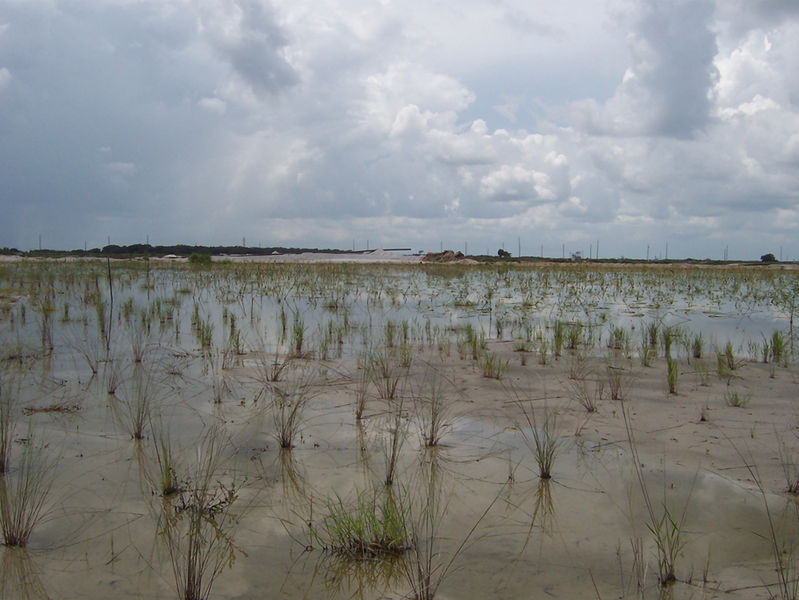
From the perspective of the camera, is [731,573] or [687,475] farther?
[687,475]

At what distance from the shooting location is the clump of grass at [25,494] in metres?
2.54

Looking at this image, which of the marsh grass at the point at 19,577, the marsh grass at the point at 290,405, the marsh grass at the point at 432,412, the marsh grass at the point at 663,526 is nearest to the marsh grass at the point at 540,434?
the marsh grass at the point at 663,526

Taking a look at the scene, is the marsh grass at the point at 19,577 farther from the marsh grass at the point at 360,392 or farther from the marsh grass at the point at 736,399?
the marsh grass at the point at 736,399

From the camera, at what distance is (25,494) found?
266 cm

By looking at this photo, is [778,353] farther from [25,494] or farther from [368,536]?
[25,494]

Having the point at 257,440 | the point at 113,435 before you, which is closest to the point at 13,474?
the point at 113,435

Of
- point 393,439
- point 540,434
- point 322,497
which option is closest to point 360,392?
point 393,439

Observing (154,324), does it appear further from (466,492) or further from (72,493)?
(466,492)

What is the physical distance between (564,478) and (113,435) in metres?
3.11

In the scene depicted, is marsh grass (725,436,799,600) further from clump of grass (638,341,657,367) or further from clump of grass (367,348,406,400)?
clump of grass (638,341,657,367)

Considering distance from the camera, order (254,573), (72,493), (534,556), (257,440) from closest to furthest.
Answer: (254,573)
(534,556)
(72,493)
(257,440)

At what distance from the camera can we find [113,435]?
13.0ft

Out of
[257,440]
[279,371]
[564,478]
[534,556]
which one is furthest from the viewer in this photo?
[279,371]

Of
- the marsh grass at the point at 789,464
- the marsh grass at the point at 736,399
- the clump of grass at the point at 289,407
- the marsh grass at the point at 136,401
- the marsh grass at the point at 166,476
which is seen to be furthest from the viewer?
the marsh grass at the point at 736,399
